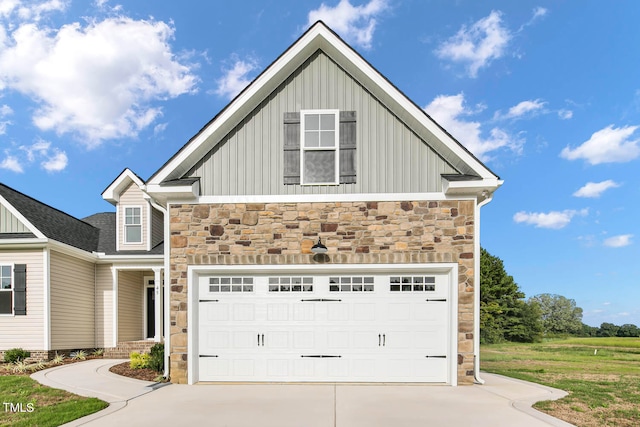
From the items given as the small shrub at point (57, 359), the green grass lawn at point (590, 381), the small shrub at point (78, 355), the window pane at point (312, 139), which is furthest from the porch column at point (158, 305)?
the green grass lawn at point (590, 381)

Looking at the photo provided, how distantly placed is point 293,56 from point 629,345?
68.6 ft

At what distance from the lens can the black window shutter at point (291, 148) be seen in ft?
30.0

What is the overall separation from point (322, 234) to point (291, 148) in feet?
Answer: 6.62

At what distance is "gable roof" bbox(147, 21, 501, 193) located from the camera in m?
8.84

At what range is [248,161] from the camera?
364 inches

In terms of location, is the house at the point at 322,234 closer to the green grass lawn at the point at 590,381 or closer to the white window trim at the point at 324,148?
the white window trim at the point at 324,148

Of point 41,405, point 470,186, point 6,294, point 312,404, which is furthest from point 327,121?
point 6,294

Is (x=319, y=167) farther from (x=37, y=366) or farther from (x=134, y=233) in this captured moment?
(x=37, y=366)

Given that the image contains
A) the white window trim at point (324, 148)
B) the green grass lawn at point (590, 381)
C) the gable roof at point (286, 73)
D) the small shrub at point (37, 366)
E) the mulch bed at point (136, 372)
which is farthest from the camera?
the small shrub at point (37, 366)

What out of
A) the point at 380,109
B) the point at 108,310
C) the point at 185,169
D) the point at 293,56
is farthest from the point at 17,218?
the point at 380,109

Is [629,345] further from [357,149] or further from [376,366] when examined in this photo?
[357,149]

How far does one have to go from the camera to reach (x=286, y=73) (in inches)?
367

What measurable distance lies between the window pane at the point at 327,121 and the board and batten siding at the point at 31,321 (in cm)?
968

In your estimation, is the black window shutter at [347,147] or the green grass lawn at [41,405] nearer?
the green grass lawn at [41,405]
